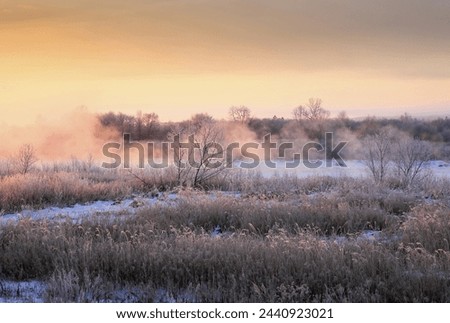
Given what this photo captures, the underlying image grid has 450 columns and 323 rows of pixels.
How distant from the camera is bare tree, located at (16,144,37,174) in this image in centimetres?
1802

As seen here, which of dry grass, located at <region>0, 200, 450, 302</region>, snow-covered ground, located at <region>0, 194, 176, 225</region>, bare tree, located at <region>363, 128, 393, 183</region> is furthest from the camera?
bare tree, located at <region>363, 128, 393, 183</region>

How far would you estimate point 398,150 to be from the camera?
18.0 metres

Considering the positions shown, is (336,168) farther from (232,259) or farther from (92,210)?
(232,259)

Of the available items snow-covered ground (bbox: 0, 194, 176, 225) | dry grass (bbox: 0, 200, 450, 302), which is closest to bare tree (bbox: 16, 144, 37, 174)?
snow-covered ground (bbox: 0, 194, 176, 225)

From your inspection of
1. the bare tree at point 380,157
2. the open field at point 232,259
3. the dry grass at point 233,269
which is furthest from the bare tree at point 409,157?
the dry grass at point 233,269

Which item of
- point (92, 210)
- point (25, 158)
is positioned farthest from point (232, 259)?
point (25, 158)

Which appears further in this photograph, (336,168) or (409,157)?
(336,168)

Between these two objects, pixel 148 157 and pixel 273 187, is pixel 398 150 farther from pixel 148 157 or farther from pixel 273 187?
pixel 148 157

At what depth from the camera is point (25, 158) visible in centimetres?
1812

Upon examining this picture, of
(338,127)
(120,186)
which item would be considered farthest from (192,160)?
(338,127)

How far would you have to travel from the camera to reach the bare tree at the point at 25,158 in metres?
18.0

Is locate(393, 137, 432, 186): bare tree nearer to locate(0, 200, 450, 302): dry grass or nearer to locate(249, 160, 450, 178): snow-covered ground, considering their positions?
locate(249, 160, 450, 178): snow-covered ground

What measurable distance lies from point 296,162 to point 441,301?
2074 centimetres
